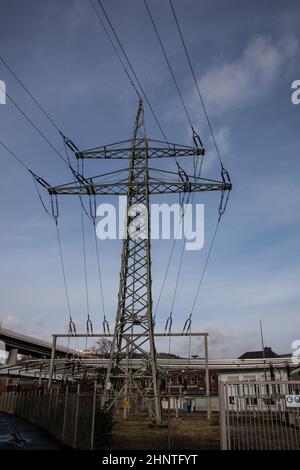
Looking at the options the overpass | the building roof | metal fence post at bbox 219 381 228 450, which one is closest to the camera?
metal fence post at bbox 219 381 228 450

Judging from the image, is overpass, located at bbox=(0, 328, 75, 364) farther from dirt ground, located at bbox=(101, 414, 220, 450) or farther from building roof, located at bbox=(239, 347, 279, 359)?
dirt ground, located at bbox=(101, 414, 220, 450)

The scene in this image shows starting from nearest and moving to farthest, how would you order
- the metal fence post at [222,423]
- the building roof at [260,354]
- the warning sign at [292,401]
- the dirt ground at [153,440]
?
the warning sign at [292,401] → the metal fence post at [222,423] → the dirt ground at [153,440] → the building roof at [260,354]

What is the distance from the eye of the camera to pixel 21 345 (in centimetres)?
8081

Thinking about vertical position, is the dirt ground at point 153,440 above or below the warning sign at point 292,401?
below

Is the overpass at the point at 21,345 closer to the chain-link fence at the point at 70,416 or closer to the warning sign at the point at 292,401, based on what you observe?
the chain-link fence at the point at 70,416

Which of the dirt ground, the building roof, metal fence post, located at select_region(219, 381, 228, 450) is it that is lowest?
the dirt ground

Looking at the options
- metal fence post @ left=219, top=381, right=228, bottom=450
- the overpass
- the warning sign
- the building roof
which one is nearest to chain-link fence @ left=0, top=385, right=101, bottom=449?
metal fence post @ left=219, top=381, right=228, bottom=450

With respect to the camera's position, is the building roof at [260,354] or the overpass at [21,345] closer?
the overpass at [21,345]

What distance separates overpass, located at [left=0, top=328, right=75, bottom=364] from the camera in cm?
7482

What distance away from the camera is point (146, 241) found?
2278 cm

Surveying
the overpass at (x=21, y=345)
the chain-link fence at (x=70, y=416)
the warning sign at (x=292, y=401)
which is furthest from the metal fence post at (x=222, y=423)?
the overpass at (x=21, y=345)

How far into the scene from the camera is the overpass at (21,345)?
7482 cm
